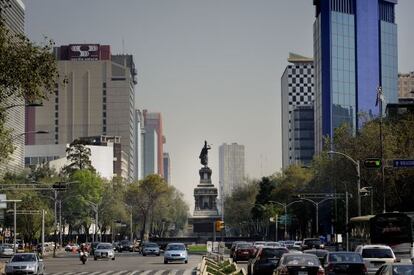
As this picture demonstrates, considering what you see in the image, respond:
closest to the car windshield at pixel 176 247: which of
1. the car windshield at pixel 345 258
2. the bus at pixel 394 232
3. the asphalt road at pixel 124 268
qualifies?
the asphalt road at pixel 124 268

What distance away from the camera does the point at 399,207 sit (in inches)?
3403

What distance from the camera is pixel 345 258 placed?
36375 millimetres

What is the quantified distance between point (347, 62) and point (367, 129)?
82.5m

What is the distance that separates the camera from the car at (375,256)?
4208cm

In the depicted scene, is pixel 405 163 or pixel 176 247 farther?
pixel 176 247

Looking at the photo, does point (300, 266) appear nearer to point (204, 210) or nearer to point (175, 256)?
point (175, 256)

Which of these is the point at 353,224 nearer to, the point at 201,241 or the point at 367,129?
the point at 367,129

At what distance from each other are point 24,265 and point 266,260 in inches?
524

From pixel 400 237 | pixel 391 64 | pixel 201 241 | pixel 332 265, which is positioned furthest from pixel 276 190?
pixel 332 265

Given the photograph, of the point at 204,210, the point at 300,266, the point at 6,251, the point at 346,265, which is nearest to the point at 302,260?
the point at 300,266

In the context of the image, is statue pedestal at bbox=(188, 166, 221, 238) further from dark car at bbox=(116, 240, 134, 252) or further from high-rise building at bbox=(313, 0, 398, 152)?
dark car at bbox=(116, 240, 134, 252)

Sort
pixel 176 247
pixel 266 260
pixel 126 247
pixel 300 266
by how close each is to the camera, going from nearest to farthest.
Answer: pixel 300 266
pixel 266 260
pixel 176 247
pixel 126 247

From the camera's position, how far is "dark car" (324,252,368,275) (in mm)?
35750

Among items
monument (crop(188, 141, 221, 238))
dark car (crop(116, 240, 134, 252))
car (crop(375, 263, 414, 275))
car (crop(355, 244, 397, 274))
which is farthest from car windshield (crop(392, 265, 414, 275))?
monument (crop(188, 141, 221, 238))
